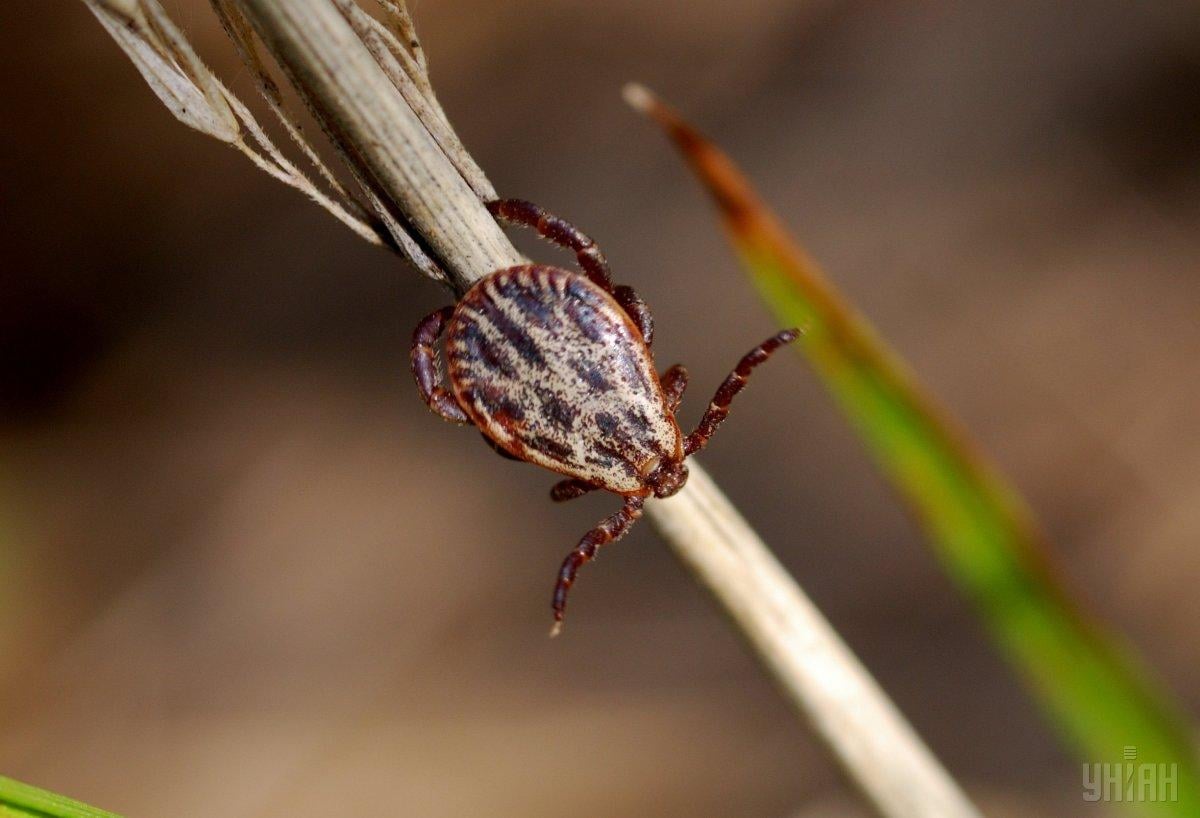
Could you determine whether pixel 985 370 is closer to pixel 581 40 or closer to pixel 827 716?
pixel 581 40

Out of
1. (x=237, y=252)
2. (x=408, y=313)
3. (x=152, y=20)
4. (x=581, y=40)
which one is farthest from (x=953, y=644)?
(x=152, y=20)

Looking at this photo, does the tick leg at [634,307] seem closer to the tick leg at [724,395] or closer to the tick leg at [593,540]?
the tick leg at [724,395]

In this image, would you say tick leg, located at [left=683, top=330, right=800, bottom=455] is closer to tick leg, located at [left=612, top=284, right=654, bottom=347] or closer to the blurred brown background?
tick leg, located at [left=612, top=284, right=654, bottom=347]

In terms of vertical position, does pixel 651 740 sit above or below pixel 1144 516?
above

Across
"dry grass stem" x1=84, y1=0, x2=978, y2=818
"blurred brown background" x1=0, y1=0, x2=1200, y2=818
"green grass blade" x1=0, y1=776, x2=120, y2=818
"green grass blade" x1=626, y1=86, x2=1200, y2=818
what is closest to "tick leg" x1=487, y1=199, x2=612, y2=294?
"dry grass stem" x1=84, y1=0, x2=978, y2=818

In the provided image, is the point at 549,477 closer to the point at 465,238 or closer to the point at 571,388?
the point at 571,388

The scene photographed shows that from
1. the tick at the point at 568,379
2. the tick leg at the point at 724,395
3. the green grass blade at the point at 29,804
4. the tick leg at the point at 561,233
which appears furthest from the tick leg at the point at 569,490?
the green grass blade at the point at 29,804
